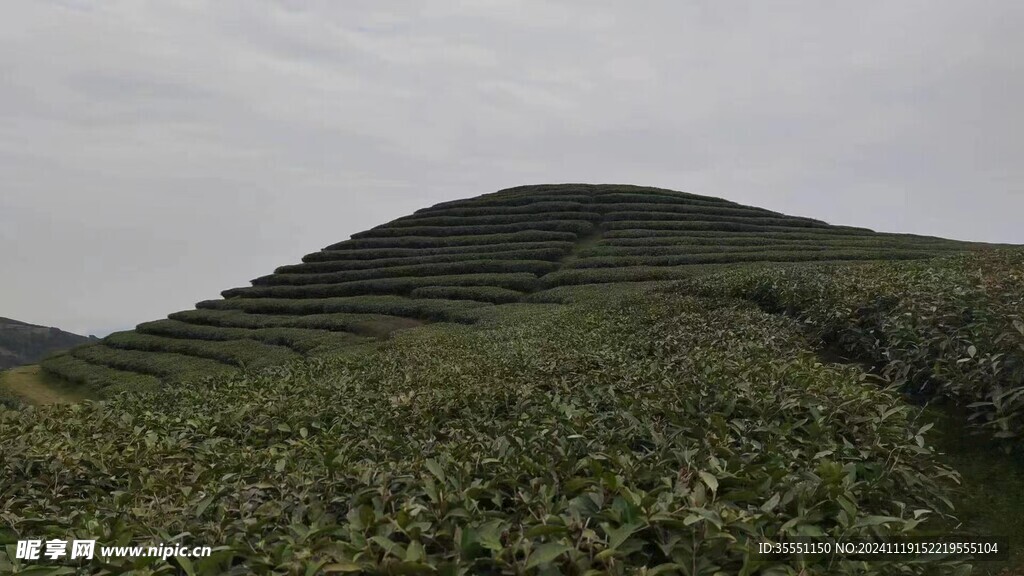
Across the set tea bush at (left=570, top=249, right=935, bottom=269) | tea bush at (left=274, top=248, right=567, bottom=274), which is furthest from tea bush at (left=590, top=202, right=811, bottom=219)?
tea bush at (left=570, top=249, right=935, bottom=269)

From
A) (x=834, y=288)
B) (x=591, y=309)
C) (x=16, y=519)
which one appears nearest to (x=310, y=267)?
(x=591, y=309)

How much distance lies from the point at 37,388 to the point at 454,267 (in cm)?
1876

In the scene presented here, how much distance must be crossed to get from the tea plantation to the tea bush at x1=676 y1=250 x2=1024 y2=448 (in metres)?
0.04

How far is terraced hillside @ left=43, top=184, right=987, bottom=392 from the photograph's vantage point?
2581cm

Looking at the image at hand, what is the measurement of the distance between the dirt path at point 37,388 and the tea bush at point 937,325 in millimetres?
24777

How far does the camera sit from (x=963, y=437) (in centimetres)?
679

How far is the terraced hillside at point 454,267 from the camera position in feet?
84.7

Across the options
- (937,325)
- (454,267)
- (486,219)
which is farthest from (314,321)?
(937,325)

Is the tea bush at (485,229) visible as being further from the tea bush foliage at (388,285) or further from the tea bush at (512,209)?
the tea bush foliage at (388,285)

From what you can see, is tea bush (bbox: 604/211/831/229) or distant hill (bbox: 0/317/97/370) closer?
tea bush (bbox: 604/211/831/229)

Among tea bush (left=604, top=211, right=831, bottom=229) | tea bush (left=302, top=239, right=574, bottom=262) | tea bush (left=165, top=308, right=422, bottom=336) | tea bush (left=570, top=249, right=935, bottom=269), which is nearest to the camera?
tea bush (left=165, top=308, right=422, bottom=336)

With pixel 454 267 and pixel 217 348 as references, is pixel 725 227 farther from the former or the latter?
pixel 217 348

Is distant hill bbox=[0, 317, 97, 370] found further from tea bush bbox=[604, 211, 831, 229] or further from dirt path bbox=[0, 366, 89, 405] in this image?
tea bush bbox=[604, 211, 831, 229]

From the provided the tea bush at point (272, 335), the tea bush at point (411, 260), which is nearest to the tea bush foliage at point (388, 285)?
the tea bush at point (411, 260)
